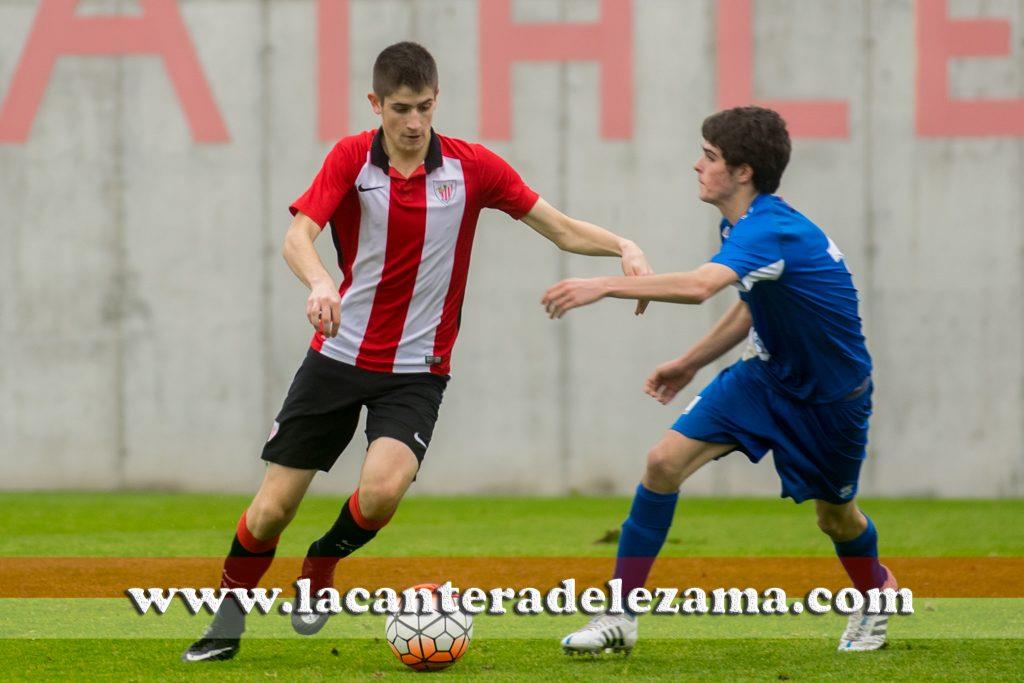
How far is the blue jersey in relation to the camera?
15.3 ft

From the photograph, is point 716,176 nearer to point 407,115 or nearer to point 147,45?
point 407,115

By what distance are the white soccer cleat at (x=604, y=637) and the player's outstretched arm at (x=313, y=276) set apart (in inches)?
54.2

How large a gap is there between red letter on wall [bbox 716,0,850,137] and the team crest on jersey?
7029 mm

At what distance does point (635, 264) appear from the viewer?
4883 mm

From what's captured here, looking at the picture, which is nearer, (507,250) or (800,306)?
(800,306)

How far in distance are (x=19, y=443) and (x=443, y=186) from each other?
26.3 ft

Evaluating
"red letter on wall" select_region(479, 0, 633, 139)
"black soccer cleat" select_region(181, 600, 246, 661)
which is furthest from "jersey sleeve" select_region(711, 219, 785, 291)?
"red letter on wall" select_region(479, 0, 633, 139)

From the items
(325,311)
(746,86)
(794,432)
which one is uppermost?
(746,86)

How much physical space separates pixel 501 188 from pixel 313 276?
1.00 m

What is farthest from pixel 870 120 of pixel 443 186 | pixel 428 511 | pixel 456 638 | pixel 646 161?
pixel 456 638

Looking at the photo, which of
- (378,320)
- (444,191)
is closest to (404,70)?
(444,191)

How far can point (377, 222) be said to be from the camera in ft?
16.5

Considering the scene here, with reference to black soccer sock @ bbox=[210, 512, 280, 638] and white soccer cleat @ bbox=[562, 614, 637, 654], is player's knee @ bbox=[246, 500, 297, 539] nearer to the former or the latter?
black soccer sock @ bbox=[210, 512, 280, 638]

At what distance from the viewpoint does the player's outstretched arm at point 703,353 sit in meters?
5.04
